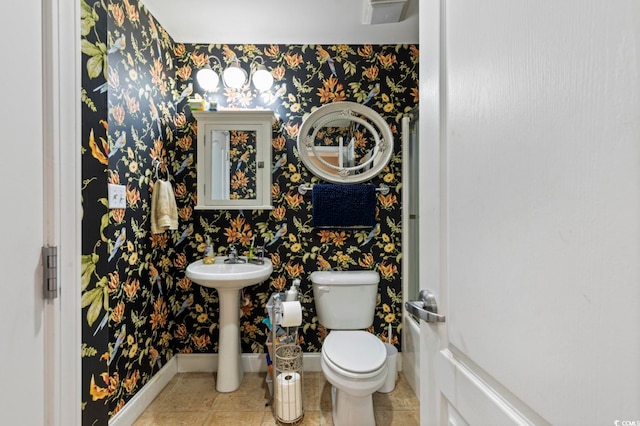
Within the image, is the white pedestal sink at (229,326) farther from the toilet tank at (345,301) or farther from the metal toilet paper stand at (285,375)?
the toilet tank at (345,301)

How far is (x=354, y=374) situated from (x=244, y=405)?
83 centimetres

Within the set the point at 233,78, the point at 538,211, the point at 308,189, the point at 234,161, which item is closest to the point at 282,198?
the point at 308,189

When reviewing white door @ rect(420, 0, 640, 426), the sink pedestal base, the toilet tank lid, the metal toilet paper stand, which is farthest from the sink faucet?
white door @ rect(420, 0, 640, 426)

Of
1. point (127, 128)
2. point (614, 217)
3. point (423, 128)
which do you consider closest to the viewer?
point (614, 217)

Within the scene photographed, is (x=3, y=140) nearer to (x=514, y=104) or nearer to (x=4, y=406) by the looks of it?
(x=4, y=406)

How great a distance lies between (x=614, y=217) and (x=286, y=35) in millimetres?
2304

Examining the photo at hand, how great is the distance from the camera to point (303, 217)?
7.43ft

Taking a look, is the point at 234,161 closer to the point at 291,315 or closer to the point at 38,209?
the point at 291,315

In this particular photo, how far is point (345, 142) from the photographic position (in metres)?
2.28

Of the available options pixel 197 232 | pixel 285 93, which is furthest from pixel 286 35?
pixel 197 232

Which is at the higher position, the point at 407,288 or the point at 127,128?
the point at 127,128

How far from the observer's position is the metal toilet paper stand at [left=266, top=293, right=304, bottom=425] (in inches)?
66.0

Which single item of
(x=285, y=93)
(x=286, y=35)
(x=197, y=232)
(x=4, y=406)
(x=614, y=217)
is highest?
(x=286, y=35)

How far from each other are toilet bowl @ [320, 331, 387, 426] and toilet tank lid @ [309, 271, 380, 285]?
14.9 inches
